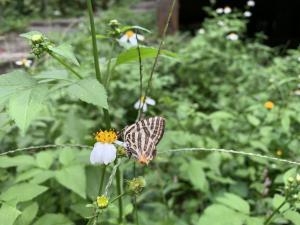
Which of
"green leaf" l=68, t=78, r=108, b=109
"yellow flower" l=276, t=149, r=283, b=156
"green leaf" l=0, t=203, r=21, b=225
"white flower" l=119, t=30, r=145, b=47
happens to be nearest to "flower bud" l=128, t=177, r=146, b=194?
"green leaf" l=68, t=78, r=108, b=109

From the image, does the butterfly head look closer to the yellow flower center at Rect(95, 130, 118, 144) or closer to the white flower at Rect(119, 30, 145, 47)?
the yellow flower center at Rect(95, 130, 118, 144)

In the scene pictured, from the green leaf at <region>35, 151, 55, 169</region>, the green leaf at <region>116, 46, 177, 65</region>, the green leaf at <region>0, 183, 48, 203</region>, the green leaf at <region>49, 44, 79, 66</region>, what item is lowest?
the green leaf at <region>35, 151, 55, 169</region>

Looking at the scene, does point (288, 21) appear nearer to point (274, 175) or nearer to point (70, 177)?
point (274, 175)

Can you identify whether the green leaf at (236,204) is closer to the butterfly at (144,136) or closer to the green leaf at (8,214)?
the butterfly at (144,136)

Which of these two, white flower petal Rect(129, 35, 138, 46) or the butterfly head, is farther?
white flower petal Rect(129, 35, 138, 46)

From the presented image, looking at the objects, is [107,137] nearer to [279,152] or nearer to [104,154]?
[104,154]

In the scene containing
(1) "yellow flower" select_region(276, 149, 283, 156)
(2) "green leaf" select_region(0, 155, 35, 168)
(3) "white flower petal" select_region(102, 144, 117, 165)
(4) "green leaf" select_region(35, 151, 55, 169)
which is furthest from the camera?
(1) "yellow flower" select_region(276, 149, 283, 156)

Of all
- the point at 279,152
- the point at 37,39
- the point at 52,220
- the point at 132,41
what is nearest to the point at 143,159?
the point at 37,39
